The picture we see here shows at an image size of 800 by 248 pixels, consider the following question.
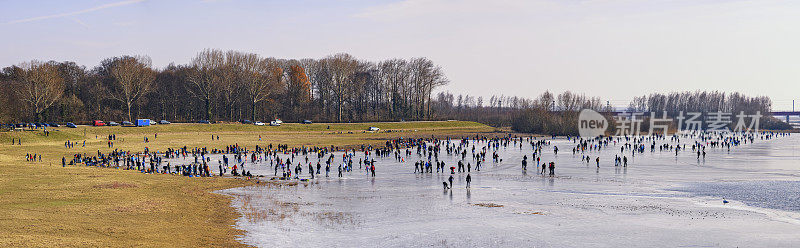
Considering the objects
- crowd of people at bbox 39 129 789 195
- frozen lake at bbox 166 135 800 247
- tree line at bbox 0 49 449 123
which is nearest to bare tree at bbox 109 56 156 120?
tree line at bbox 0 49 449 123

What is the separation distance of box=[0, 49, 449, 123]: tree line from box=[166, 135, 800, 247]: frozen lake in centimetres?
5040

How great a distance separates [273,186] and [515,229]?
1771 cm

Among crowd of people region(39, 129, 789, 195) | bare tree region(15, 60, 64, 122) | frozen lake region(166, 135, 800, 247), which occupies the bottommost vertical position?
frozen lake region(166, 135, 800, 247)

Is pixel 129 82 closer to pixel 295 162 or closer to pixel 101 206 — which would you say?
pixel 295 162

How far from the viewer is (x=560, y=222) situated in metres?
24.0

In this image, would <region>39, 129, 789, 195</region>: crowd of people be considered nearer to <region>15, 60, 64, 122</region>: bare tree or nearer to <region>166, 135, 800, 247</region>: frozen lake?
<region>166, 135, 800, 247</region>: frozen lake

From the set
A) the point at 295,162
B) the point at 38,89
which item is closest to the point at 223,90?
the point at 38,89

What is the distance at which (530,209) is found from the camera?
27062 millimetres

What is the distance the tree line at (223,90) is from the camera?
83.6m

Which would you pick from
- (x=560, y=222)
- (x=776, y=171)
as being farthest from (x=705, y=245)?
(x=776, y=171)

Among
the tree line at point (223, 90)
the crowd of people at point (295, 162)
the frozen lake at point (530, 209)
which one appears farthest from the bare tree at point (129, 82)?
the frozen lake at point (530, 209)

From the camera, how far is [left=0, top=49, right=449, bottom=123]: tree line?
8362cm

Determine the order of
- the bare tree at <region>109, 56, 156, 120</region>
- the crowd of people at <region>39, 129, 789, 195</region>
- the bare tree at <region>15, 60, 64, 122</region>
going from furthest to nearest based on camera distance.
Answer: the bare tree at <region>109, 56, 156, 120</region> < the bare tree at <region>15, 60, 64, 122</region> < the crowd of people at <region>39, 129, 789, 195</region>

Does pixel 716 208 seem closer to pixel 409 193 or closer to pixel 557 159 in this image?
pixel 409 193
